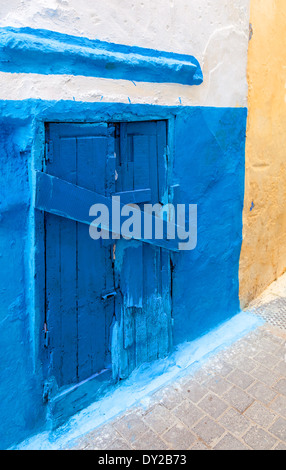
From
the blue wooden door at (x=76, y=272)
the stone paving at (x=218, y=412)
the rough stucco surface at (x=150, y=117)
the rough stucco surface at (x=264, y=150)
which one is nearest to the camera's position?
the rough stucco surface at (x=150, y=117)

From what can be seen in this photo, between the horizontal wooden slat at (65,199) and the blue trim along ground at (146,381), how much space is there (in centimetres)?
127

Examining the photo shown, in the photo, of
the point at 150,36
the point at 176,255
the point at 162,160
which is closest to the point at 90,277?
the point at 176,255

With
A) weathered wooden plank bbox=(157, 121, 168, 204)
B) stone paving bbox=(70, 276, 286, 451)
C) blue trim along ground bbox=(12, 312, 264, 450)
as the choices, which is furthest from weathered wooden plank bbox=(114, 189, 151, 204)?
stone paving bbox=(70, 276, 286, 451)

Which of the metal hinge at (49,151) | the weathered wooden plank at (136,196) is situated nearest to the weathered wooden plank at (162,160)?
the weathered wooden plank at (136,196)

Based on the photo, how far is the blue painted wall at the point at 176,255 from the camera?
1919mm

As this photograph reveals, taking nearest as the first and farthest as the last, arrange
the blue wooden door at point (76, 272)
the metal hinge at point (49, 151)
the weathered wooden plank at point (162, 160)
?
the metal hinge at point (49, 151) → the blue wooden door at point (76, 272) → the weathered wooden plank at point (162, 160)

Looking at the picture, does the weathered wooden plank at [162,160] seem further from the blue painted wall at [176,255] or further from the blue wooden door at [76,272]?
the blue wooden door at [76,272]

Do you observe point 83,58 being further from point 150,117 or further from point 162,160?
point 162,160

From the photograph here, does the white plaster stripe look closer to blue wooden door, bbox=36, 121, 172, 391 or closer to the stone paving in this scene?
blue wooden door, bbox=36, 121, 172, 391

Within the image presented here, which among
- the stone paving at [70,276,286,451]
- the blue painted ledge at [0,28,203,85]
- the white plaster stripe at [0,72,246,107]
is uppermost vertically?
the blue painted ledge at [0,28,203,85]

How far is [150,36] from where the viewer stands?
2.35 metres

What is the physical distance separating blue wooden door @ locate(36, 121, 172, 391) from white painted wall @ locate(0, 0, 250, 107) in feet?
0.71

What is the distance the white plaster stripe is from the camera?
1836mm
